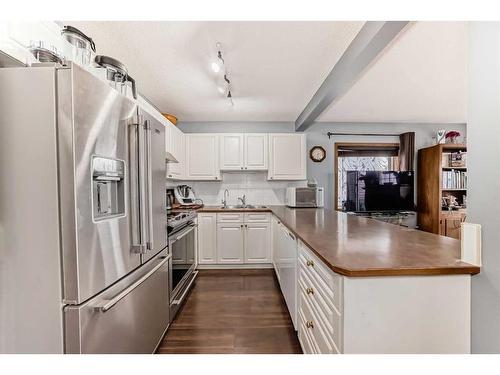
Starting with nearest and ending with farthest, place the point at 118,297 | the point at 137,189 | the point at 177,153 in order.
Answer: the point at 118,297 → the point at 137,189 → the point at 177,153

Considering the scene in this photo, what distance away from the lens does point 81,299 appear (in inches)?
38.8

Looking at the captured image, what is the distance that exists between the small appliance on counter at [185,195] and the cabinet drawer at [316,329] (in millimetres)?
2684

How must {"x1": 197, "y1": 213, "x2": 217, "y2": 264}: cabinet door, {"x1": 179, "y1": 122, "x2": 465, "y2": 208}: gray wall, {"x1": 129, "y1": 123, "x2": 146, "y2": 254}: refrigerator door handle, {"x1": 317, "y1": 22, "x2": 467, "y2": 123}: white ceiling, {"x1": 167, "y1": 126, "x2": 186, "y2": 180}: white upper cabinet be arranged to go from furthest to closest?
{"x1": 179, "y1": 122, "x2": 465, "y2": 208}: gray wall < {"x1": 197, "y1": 213, "x2": 217, "y2": 264}: cabinet door < {"x1": 167, "y1": 126, "x2": 186, "y2": 180}: white upper cabinet < {"x1": 317, "y1": 22, "x2": 467, "y2": 123}: white ceiling < {"x1": 129, "y1": 123, "x2": 146, "y2": 254}: refrigerator door handle

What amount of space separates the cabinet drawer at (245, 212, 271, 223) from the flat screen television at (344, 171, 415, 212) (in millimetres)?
1686

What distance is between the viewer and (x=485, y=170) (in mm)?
857

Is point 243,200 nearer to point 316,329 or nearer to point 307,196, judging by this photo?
point 307,196

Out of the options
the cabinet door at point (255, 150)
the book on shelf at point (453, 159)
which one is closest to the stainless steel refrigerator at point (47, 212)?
the cabinet door at point (255, 150)

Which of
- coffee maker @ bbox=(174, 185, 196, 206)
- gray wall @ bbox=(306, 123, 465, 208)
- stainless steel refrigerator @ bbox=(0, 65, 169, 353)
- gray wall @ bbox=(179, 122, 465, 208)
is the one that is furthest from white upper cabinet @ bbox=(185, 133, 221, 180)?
stainless steel refrigerator @ bbox=(0, 65, 169, 353)

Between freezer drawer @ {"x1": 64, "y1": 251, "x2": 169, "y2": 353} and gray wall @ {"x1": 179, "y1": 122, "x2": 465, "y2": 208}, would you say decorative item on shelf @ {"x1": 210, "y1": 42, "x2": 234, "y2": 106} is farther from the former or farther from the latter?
freezer drawer @ {"x1": 64, "y1": 251, "x2": 169, "y2": 353}

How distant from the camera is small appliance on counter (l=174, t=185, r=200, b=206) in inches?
152

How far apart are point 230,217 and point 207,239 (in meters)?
0.48

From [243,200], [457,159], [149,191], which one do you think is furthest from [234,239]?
[457,159]

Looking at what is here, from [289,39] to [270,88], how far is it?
97 centimetres
